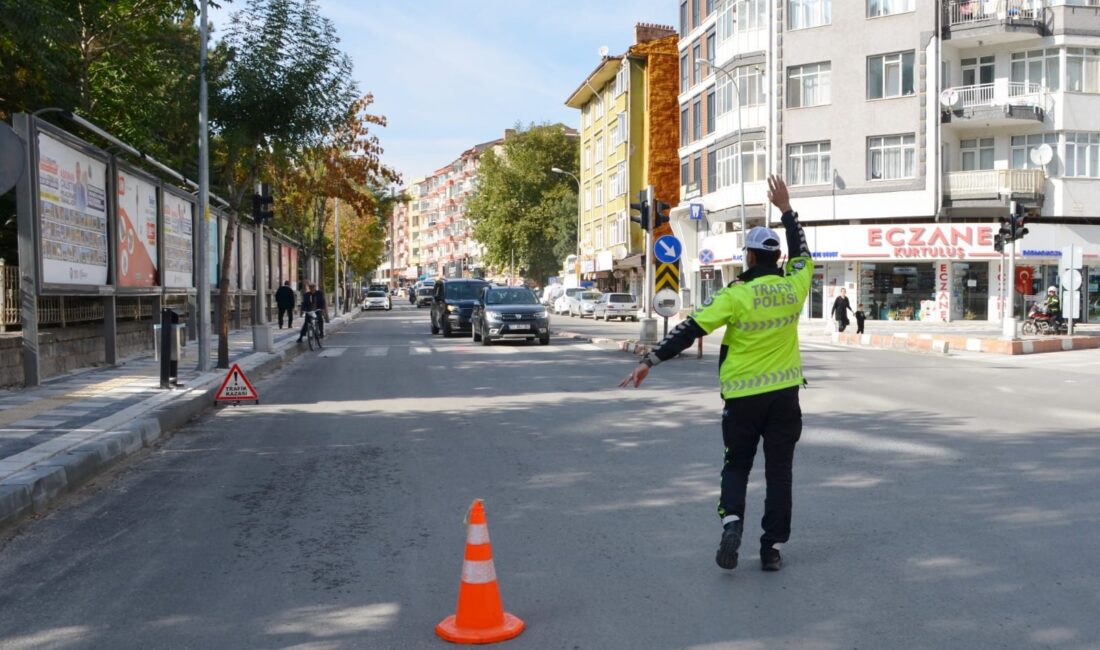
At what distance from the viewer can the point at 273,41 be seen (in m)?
17.4

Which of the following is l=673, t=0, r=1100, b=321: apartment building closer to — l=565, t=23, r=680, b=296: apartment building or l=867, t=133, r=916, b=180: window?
l=867, t=133, r=916, b=180: window

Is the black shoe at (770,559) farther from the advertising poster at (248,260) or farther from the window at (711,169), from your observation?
the window at (711,169)

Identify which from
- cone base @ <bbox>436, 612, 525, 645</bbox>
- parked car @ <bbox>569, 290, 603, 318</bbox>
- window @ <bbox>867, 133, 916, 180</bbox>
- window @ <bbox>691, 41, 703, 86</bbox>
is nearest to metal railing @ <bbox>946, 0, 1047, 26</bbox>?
window @ <bbox>867, 133, 916, 180</bbox>

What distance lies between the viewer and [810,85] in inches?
1673

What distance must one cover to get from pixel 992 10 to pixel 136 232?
34361mm

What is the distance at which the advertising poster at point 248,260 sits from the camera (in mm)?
30736

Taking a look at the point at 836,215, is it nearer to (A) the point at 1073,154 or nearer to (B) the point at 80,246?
(A) the point at 1073,154

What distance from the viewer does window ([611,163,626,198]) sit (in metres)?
63.0

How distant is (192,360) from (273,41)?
632 cm

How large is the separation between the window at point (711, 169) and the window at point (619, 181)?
13157mm

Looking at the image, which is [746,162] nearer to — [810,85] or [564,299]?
[810,85]

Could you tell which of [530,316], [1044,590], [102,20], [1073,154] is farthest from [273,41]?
[1073,154]

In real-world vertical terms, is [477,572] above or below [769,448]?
below

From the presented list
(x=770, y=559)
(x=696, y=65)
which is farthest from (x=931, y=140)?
(x=770, y=559)
